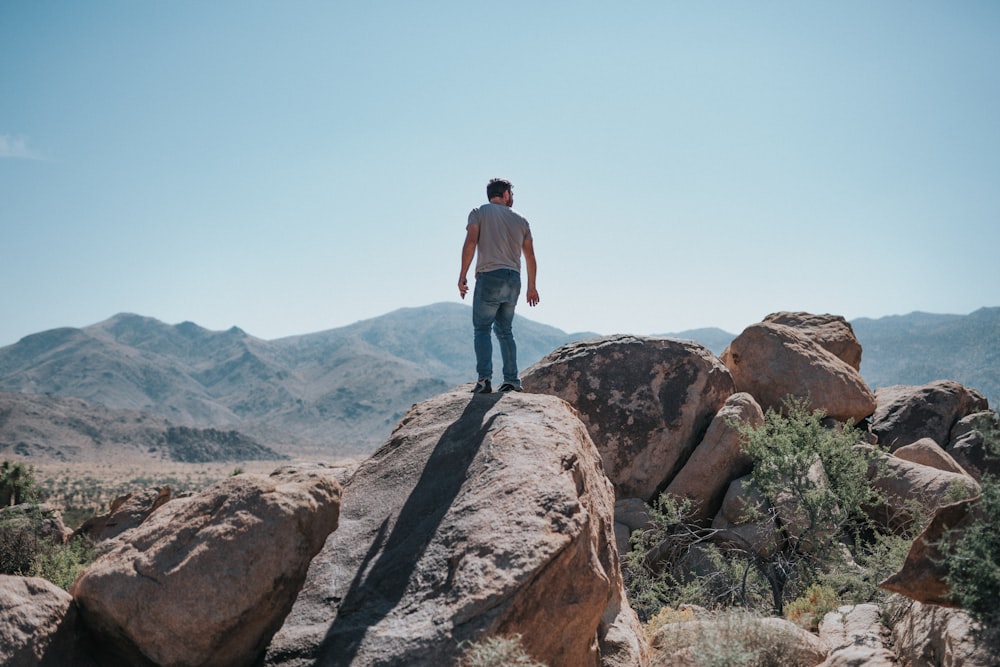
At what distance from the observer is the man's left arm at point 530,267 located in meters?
7.50

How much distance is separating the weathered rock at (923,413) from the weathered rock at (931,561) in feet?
28.0

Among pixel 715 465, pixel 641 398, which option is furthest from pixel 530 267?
pixel 715 465

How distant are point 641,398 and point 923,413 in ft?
18.8

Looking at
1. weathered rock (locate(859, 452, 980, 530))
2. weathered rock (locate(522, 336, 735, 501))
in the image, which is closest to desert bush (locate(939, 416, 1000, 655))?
weathered rock (locate(859, 452, 980, 530))

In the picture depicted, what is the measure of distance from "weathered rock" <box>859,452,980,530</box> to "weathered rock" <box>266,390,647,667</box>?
470 cm

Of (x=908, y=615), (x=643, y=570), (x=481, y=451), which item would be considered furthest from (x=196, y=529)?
(x=643, y=570)

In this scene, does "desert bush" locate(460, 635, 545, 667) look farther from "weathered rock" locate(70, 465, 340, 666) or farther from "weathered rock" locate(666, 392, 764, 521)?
"weathered rock" locate(666, 392, 764, 521)

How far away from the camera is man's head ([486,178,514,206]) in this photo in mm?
7535

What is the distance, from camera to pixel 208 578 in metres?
4.68

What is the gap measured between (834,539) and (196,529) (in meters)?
6.98

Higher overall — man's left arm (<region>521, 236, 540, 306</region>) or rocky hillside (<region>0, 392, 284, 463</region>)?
man's left arm (<region>521, 236, 540, 306</region>)

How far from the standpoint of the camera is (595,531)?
5.55 m

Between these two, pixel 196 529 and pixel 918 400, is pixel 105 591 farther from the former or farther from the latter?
pixel 918 400

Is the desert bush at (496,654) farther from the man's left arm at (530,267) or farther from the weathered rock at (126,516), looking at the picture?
the weathered rock at (126,516)
